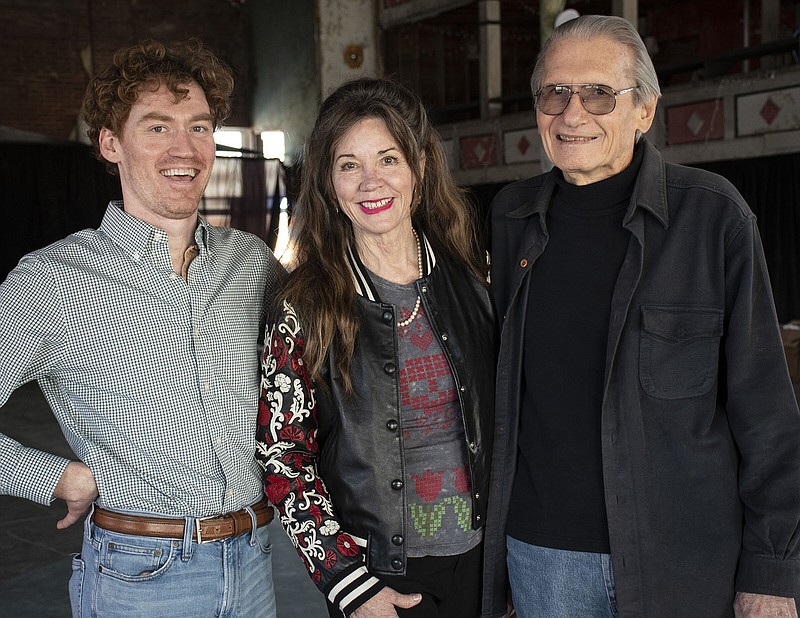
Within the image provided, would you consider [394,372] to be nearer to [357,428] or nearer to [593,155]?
[357,428]

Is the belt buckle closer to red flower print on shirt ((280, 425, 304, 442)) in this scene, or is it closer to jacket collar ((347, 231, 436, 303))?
red flower print on shirt ((280, 425, 304, 442))

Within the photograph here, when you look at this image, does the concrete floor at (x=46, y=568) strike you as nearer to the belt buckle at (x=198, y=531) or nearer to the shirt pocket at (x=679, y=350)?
the belt buckle at (x=198, y=531)

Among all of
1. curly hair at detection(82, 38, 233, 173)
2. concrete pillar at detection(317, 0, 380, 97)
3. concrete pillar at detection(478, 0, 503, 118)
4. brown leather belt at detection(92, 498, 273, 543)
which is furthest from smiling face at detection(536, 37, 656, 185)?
concrete pillar at detection(317, 0, 380, 97)

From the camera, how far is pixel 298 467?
208 centimetres

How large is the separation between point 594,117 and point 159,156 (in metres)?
1.02

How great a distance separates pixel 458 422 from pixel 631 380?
432mm

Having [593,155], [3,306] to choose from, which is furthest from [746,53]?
[3,306]

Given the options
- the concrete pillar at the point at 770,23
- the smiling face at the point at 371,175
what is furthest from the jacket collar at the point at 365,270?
the concrete pillar at the point at 770,23

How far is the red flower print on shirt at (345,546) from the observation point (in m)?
2.02

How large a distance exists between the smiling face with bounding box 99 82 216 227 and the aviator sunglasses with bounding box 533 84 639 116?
0.86 metres

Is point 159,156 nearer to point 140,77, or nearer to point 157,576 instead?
point 140,77

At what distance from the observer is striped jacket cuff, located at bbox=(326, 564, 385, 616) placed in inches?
78.5

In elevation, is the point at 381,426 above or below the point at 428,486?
above

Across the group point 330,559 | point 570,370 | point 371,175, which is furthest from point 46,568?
point 570,370
